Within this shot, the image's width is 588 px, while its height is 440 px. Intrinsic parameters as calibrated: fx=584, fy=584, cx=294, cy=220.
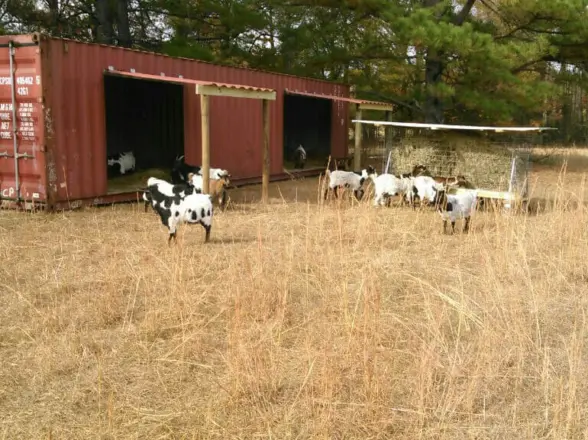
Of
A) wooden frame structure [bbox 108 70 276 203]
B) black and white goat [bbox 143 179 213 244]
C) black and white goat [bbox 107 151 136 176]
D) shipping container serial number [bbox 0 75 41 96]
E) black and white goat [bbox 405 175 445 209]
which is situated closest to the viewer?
black and white goat [bbox 143 179 213 244]

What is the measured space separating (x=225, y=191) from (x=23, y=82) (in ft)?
12.4

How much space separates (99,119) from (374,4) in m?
9.61

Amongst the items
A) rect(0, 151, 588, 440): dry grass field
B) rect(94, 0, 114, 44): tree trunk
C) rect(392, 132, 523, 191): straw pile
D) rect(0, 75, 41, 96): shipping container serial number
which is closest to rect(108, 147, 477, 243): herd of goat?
rect(392, 132, 523, 191): straw pile

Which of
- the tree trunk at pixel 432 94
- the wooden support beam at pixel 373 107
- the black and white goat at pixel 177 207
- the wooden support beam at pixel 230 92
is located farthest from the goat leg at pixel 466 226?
the tree trunk at pixel 432 94

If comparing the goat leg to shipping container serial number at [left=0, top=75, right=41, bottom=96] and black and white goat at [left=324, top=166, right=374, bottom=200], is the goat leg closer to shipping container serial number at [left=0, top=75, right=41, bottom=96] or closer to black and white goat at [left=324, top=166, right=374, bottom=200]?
black and white goat at [left=324, top=166, right=374, bottom=200]

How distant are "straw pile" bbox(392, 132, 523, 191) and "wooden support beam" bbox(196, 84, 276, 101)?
2865mm

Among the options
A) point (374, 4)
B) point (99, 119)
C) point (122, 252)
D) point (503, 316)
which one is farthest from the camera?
point (374, 4)

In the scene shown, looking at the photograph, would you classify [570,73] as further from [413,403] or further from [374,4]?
[413,403]

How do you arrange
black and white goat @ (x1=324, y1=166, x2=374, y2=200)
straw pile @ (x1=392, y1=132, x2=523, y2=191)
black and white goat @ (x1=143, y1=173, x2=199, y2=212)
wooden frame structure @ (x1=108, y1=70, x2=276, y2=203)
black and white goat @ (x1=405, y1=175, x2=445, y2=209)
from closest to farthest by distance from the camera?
1. black and white goat @ (x1=143, y1=173, x2=199, y2=212)
2. black and white goat @ (x1=405, y1=175, x2=445, y2=209)
3. wooden frame structure @ (x1=108, y1=70, x2=276, y2=203)
4. straw pile @ (x1=392, y1=132, x2=523, y2=191)
5. black and white goat @ (x1=324, y1=166, x2=374, y2=200)

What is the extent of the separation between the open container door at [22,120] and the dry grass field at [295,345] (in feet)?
8.82

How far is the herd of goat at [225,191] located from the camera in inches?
284

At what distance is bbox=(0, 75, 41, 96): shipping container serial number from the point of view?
29.9 feet

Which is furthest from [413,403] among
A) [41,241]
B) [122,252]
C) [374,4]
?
[374,4]

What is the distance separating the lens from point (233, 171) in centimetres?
1397
